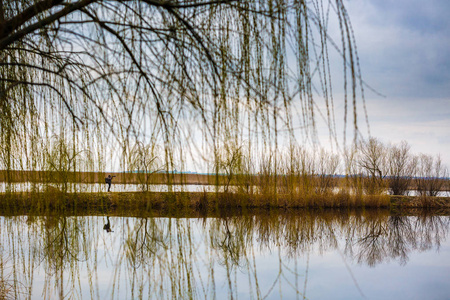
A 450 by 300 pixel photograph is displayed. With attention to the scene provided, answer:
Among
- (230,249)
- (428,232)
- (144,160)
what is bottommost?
(428,232)

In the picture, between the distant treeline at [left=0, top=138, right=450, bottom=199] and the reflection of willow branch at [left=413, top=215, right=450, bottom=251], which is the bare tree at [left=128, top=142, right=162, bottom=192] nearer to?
the distant treeline at [left=0, top=138, right=450, bottom=199]

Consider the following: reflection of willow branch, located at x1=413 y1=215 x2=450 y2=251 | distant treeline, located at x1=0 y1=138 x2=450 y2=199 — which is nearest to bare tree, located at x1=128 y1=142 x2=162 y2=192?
distant treeline, located at x1=0 y1=138 x2=450 y2=199

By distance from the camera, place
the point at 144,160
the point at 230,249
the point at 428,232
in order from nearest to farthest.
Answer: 1. the point at 144,160
2. the point at 230,249
3. the point at 428,232

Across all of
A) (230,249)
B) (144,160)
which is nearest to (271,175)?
(144,160)

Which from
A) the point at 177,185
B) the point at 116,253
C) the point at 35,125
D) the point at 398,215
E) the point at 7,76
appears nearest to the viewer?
the point at 177,185

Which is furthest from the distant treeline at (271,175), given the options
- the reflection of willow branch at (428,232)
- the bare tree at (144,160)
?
the reflection of willow branch at (428,232)

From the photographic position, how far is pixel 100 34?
4.57 feet

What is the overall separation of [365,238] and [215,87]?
235 inches

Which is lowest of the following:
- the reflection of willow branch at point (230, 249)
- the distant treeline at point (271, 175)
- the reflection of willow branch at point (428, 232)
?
the reflection of willow branch at point (428, 232)

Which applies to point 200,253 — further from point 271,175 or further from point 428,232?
point 428,232

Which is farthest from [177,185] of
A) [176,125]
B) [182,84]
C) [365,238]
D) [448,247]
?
[448,247]

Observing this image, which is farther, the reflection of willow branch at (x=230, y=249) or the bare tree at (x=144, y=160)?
the reflection of willow branch at (x=230, y=249)

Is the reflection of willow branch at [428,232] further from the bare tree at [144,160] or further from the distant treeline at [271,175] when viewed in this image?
the bare tree at [144,160]

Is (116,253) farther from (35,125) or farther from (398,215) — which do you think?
(398,215)
